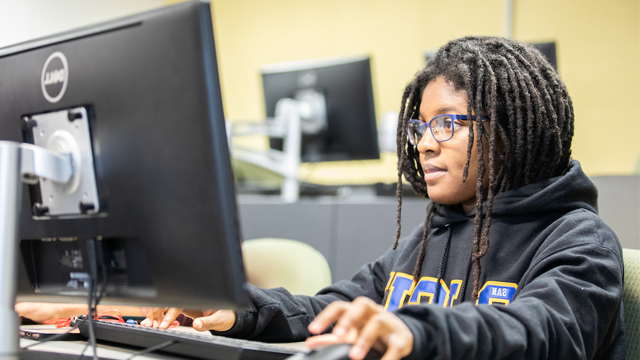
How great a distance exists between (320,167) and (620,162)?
2252 mm

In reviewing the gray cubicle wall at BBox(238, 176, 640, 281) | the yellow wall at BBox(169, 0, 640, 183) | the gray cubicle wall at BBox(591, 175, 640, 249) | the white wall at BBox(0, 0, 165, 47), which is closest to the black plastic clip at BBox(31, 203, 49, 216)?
the gray cubicle wall at BBox(238, 176, 640, 281)

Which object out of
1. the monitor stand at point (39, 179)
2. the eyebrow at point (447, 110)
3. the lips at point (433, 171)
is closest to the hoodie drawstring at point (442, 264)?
the lips at point (433, 171)

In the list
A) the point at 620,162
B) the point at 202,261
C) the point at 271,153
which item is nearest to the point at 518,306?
the point at 202,261

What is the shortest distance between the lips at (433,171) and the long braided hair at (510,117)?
7 cm

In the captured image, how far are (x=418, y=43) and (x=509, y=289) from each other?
3469 mm

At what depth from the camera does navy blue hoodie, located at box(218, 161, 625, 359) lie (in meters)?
0.60

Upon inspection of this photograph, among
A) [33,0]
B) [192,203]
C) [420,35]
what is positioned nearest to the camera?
[192,203]

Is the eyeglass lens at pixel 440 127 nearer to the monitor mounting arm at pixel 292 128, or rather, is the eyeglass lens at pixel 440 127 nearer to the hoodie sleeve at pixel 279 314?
the hoodie sleeve at pixel 279 314

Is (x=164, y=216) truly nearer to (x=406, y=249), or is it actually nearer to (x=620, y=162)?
(x=406, y=249)

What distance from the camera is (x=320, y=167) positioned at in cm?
450

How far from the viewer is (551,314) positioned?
0.66m

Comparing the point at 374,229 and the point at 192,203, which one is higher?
the point at 192,203

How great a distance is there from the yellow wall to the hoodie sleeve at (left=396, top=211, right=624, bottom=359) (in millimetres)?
2044

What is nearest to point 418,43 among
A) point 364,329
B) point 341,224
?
point 341,224
